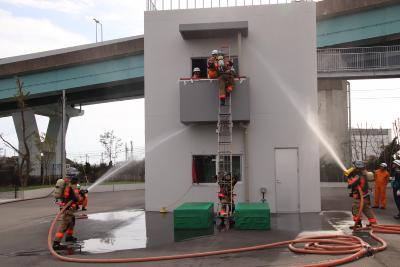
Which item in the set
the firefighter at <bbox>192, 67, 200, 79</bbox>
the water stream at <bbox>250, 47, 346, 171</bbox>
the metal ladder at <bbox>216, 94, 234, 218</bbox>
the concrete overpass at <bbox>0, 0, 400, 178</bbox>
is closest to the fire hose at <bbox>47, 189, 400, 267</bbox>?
the metal ladder at <bbox>216, 94, 234, 218</bbox>

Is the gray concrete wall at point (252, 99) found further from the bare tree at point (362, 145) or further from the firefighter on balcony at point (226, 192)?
the bare tree at point (362, 145)

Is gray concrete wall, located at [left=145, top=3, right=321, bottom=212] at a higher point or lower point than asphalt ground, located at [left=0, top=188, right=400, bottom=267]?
higher

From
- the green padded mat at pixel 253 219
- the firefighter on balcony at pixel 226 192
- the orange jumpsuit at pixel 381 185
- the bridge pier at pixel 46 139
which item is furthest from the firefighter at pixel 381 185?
the bridge pier at pixel 46 139

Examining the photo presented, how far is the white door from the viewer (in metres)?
17.2

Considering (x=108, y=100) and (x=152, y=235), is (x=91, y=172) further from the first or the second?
(x=152, y=235)

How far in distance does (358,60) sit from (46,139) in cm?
2438

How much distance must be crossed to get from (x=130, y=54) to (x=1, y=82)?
1055cm

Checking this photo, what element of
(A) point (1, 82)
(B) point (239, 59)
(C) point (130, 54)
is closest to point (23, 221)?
(B) point (239, 59)

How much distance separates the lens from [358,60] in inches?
1086

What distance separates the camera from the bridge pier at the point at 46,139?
38219 mm

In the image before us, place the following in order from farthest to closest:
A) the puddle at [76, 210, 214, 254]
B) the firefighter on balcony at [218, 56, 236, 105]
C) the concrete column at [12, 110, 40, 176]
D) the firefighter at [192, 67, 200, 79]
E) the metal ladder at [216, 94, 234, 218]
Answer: the concrete column at [12, 110, 40, 176] → the firefighter at [192, 67, 200, 79] → the metal ladder at [216, 94, 234, 218] → the firefighter on balcony at [218, 56, 236, 105] → the puddle at [76, 210, 214, 254]

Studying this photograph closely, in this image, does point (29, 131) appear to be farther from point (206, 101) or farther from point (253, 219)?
point (253, 219)

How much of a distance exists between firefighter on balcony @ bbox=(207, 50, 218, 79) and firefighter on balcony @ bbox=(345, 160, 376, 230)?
18.0ft

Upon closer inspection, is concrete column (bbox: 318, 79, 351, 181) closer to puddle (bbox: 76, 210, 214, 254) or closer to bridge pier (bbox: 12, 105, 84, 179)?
bridge pier (bbox: 12, 105, 84, 179)
